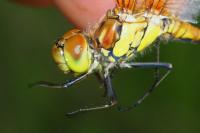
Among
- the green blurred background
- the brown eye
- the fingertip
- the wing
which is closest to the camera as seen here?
the brown eye

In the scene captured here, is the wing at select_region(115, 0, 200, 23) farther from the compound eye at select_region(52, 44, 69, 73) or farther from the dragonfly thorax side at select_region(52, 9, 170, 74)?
the compound eye at select_region(52, 44, 69, 73)

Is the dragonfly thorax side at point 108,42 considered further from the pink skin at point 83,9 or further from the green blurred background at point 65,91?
the green blurred background at point 65,91

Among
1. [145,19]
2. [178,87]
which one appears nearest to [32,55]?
[178,87]

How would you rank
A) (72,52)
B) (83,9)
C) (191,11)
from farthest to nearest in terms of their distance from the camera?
(191,11)
(83,9)
(72,52)

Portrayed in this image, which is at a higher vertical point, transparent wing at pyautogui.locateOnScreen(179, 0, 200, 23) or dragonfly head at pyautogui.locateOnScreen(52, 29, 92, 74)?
transparent wing at pyautogui.locateOnScreen(179, 0, 200, 23)

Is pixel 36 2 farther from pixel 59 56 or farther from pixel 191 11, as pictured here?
pixel 191 11

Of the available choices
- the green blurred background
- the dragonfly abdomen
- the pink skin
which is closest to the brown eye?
the pink skin

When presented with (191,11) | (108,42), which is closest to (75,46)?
(108,42)

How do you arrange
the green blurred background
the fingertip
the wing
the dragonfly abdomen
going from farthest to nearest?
the green blurred background, the fingertip, the dragonfly abdomen, the wing
